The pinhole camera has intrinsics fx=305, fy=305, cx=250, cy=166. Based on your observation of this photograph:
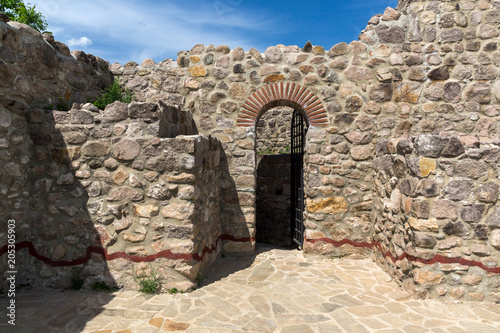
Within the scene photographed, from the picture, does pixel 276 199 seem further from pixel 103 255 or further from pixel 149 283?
pixel 103 255

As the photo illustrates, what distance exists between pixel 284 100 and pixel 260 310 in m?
3.26

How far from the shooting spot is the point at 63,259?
3.65 metres

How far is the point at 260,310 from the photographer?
321cm

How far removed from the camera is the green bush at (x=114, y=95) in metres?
4.74

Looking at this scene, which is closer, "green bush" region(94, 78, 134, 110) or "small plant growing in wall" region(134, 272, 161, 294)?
"small plant growing in wall" region(134, 272, 161, 294)

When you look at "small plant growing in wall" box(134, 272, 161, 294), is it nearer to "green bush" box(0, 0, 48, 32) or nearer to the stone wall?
the stone wall

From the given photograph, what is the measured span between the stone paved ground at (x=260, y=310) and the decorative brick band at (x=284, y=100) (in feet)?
8.08

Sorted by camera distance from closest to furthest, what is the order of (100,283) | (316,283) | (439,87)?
(100,283) → (316,283) → (439,87)

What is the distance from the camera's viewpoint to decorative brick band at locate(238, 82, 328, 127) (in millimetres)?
5004

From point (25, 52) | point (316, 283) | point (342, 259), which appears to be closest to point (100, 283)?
point (316, 283)

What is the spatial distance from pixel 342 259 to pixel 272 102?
281 centimetres

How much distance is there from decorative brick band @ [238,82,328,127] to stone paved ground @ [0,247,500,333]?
2.46 meters

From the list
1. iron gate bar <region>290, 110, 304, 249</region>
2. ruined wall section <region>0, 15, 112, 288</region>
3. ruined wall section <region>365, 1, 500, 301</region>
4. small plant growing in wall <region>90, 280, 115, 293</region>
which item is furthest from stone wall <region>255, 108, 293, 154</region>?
small plant growing in wall <region>90, 280, 115, 293</region>

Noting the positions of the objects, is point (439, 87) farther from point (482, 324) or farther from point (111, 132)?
point (111, 132)
